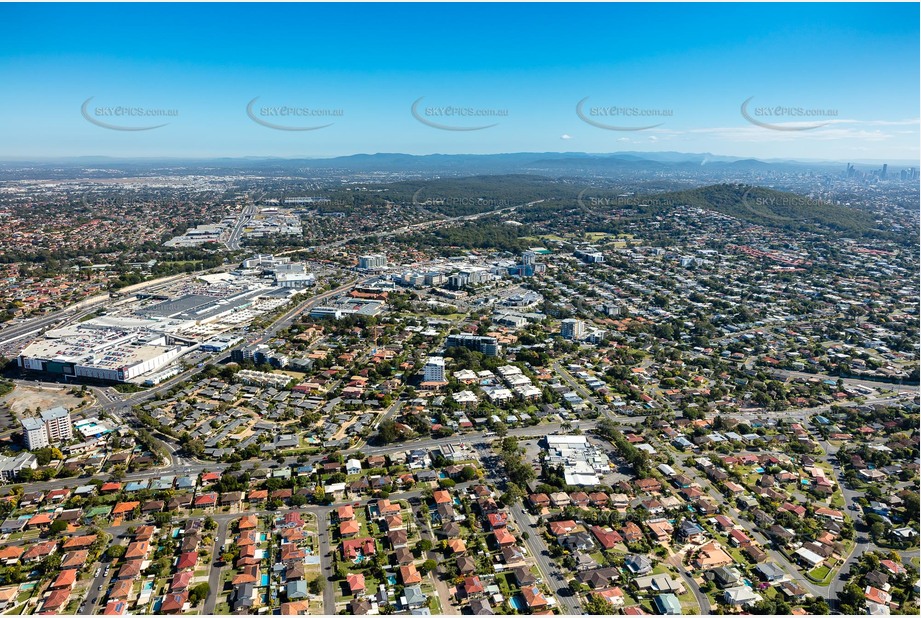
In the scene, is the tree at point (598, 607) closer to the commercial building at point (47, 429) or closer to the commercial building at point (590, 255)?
A: the commercial building at point (47, 429)

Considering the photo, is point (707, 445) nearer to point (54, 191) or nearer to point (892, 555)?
point (892, 555)

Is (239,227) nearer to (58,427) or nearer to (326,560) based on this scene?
(58,427)

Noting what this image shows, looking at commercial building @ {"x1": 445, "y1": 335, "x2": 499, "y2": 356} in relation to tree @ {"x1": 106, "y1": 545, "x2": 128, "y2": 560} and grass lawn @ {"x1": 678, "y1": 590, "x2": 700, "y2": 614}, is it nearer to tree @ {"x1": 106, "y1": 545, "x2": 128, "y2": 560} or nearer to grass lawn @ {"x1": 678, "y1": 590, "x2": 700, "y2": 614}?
grass lawn @ {"x1": 678, "y1": 590, "x2": 700, "y2": 614}

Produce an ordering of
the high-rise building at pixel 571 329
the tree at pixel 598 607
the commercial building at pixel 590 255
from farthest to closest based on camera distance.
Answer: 1. the commercial building at pixel 590 255
2. the high-rise building at pixel 571 329
3. the tree at pixel 598 607

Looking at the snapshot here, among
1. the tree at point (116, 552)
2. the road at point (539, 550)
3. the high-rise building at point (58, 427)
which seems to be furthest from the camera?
the high-rise building at point (58, 427)

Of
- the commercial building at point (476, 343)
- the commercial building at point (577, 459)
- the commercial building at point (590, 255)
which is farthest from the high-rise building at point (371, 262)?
the commercial building at point (577, 459)

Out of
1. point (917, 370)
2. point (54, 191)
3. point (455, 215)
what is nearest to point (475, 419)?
point (917, 370)

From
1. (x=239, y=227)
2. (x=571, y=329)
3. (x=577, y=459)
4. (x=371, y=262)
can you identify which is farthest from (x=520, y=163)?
(x=577, y=459)
